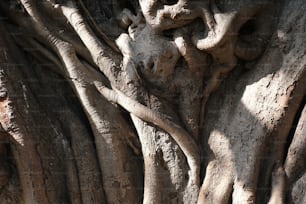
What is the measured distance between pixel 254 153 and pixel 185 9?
0.32 m

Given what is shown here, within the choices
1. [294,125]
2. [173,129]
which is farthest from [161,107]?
[294,125]

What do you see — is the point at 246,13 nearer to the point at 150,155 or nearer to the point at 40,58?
the point at 150,155

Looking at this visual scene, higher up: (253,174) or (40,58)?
(40,58)

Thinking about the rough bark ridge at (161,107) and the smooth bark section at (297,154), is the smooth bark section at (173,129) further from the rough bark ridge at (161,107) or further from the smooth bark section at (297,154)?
the smooth bark section at (297,154)

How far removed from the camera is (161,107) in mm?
1319

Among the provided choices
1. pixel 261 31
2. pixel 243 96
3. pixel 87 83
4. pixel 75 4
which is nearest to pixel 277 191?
pixel 243 96

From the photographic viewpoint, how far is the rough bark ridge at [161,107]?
1284 mm

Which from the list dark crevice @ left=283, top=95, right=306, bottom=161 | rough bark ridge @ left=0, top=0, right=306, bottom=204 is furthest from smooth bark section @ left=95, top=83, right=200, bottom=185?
dark crevice @ left=283, top=95, right=306, bottom=161

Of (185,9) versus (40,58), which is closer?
(185,9)

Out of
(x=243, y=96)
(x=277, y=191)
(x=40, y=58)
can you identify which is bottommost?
(x=277, y=191)

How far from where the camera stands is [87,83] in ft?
4.39

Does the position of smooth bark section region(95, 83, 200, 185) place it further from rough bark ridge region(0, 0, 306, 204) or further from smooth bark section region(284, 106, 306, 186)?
smooth bark section region(284, 106, 306, 186)

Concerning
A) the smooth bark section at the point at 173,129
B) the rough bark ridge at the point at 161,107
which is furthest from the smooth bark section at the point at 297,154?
the smooth bark section at the point at 173,129

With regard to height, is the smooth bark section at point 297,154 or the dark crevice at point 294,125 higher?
the dark crevice at point 294,125
